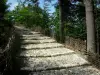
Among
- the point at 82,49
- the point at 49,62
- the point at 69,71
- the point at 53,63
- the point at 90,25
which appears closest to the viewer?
the point at 69,71

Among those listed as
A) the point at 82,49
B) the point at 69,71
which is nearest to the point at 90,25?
the point at 82,49

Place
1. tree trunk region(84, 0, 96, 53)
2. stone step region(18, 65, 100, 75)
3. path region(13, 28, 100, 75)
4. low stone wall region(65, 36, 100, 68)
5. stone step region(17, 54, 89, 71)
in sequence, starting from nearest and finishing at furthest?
1. stone step region(18, 65, 100, 75)
2. path region(13, 28, 100, 75)
3. stone step region(17, 54, 89, 71)
4. low stone wall region(65, 36, 100, 68)
5. tree trunk region(84, 0, 96, 53)

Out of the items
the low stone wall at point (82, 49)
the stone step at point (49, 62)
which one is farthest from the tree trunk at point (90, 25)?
the stone step at point (49, 62)

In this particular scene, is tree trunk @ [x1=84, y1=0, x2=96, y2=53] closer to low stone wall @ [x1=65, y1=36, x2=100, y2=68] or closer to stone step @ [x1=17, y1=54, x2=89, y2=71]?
low stone wall @ [x1=65, y1=36, x2=100, y2=68]

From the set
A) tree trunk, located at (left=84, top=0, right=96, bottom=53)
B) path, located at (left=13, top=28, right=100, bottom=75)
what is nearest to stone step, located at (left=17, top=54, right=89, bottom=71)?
path, located at (left=13, top=28, right=100, bottom=75)

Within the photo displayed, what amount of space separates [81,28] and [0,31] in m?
6.50

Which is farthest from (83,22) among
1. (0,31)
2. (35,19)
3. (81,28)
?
(35,19)

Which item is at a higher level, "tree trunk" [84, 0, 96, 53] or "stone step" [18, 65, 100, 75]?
"tree trunk" [84, 0, 96, 53]

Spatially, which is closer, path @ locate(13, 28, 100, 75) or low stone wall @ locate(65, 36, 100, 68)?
path @ locate(13, 28, 100, 75)

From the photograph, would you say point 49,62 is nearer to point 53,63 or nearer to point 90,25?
point 53,63

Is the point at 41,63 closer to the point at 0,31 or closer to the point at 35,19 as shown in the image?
the point at 0,31

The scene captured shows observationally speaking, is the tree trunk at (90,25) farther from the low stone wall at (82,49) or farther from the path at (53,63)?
the path at (53,63)

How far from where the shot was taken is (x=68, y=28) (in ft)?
64.9

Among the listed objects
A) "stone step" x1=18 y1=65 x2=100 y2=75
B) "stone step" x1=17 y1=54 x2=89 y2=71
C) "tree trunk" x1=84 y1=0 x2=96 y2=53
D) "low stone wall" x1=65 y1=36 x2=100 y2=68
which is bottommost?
"stone step" x1=18 y1=65 x2=100 y2=75
